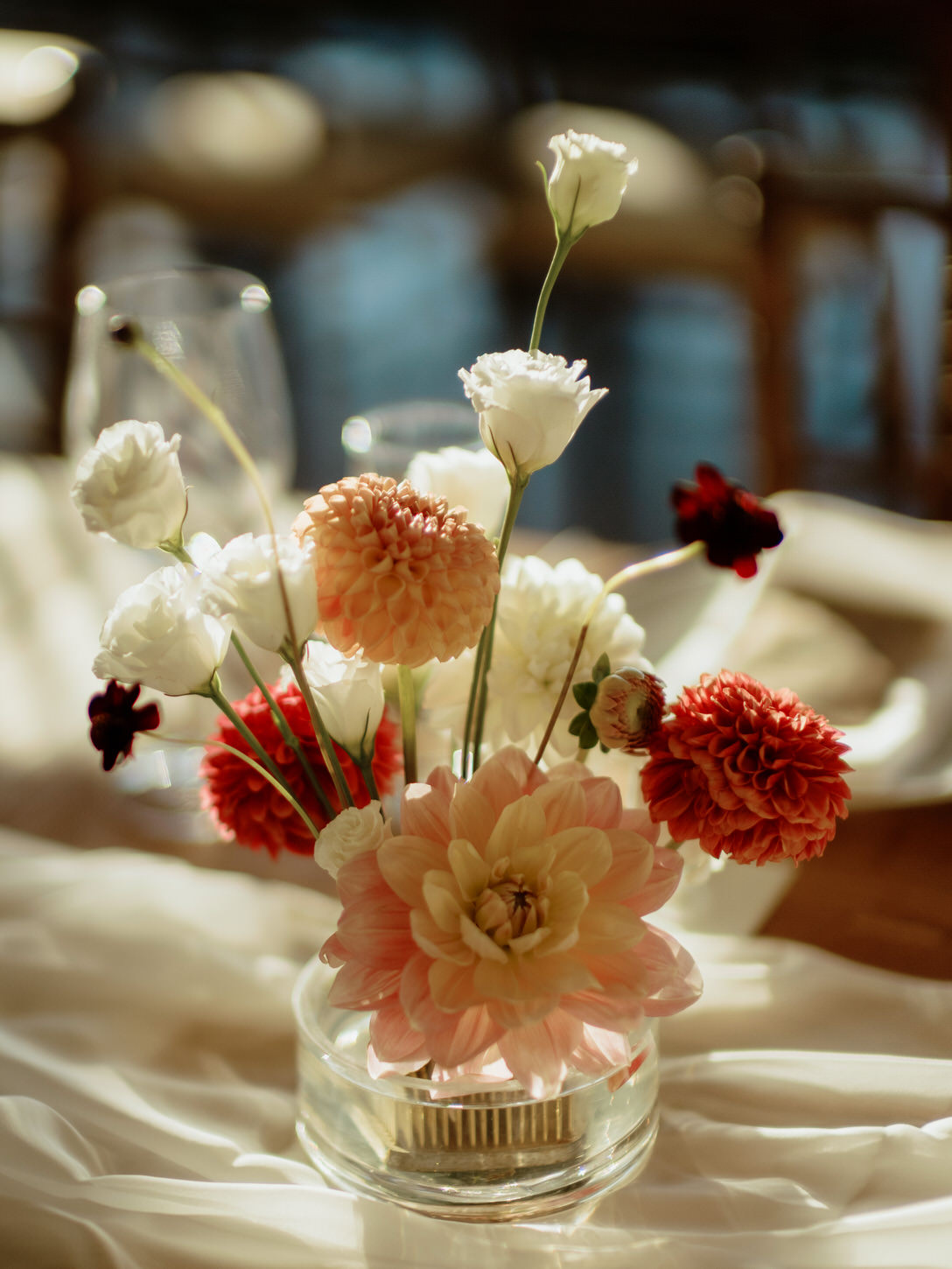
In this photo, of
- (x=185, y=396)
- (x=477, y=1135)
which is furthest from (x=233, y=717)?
(x=185, y=396)

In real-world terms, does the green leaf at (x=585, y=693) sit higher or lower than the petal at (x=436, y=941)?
higher

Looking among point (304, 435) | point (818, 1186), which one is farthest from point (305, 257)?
point (818, 1186)

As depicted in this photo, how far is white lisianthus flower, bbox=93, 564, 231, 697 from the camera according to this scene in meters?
0.27

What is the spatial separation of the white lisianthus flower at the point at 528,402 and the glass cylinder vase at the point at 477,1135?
153 millimetres

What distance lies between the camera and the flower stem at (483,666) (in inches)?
11.6

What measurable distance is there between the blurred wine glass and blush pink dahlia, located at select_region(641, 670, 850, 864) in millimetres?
332

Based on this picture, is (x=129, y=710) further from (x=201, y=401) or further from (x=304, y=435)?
(x=304, y=435)

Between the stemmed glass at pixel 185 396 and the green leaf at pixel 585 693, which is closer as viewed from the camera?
the green leaf at pixel 585 693

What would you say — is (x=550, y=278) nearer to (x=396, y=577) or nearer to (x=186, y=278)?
(x=396, y=577)

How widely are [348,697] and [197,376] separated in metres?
0.33

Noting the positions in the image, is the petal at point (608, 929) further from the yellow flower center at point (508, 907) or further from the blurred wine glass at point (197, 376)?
the blurred wine glass at point (197, 376)

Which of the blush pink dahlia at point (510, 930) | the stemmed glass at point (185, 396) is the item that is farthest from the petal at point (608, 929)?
the stemmed glass at point (185, 396)

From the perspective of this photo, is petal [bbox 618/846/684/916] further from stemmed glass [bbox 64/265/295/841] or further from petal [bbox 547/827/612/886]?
stemmed glass [bbox 64/265/295/841]

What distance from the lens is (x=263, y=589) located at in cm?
25
